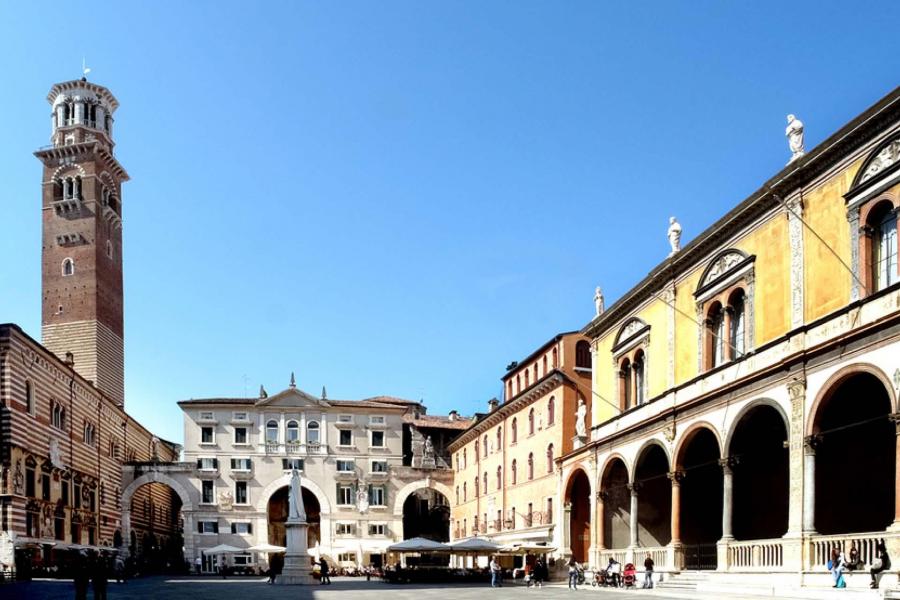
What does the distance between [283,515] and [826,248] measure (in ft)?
184

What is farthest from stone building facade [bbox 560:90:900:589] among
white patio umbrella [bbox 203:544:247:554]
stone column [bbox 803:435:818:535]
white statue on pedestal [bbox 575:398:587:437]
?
white patio umbrella [bbox 203:544:247:554]

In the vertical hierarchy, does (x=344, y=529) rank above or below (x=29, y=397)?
below

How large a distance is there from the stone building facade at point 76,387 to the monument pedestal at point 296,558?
1104cm

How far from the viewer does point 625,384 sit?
3678 centimetres

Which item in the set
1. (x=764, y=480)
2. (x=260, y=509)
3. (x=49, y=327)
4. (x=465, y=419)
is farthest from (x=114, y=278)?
(x=764, y=480)

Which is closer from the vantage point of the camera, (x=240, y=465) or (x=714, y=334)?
(x=714, y=334)

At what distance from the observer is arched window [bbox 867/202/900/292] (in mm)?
20359

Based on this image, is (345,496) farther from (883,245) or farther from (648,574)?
(883,245)

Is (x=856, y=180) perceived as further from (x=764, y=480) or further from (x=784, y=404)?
(x=764, y=480)

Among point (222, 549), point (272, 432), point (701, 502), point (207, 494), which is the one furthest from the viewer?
point (272, 432)

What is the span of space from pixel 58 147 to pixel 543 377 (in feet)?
179

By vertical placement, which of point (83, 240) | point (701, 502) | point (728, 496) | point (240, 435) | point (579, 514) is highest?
point (83, 240)

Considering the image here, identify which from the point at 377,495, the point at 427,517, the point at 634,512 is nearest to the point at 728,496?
the point at 634,512

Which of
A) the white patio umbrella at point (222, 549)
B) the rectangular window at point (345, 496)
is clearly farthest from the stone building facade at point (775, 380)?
the rectangular window at point (345, 496)
